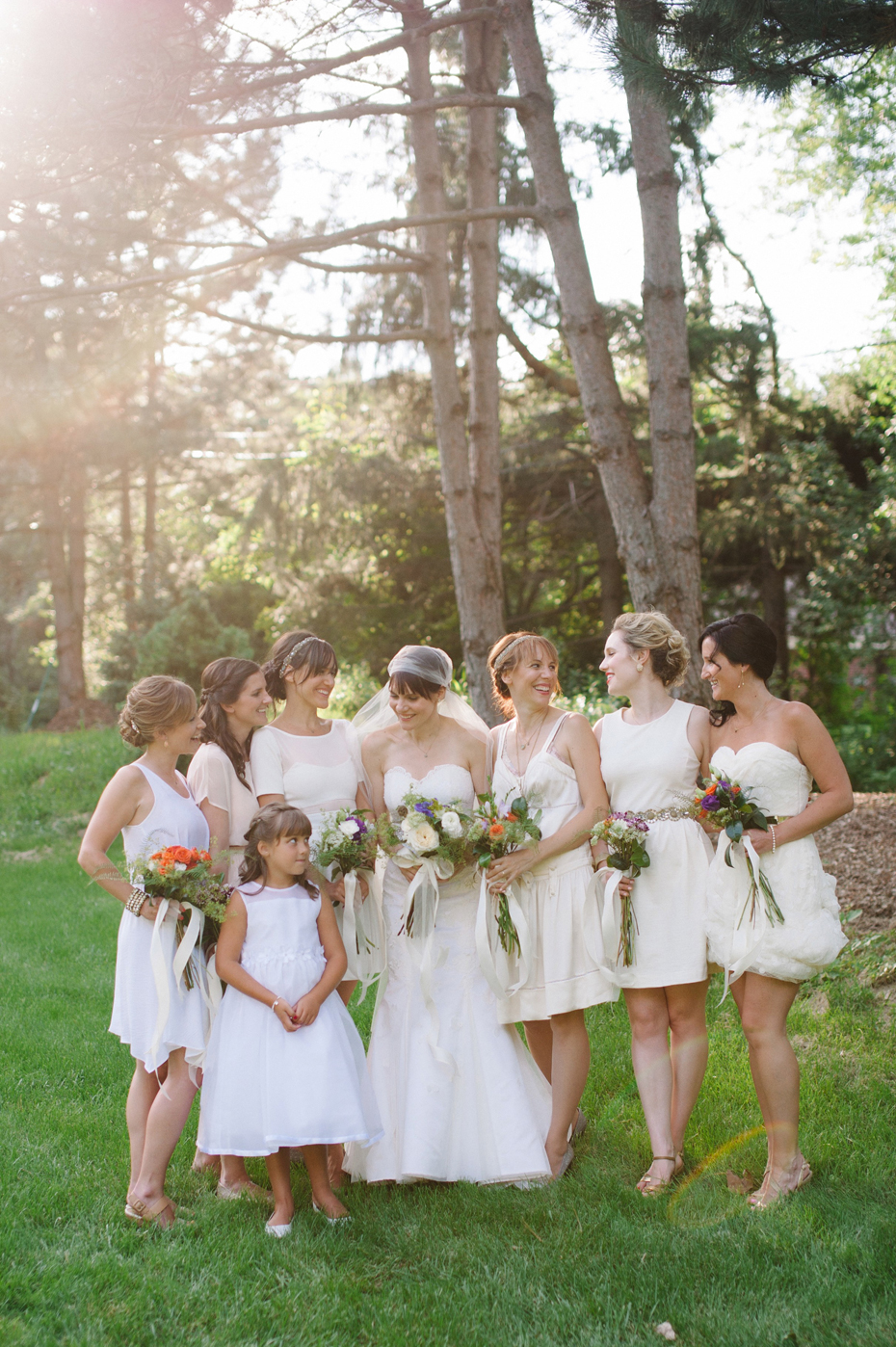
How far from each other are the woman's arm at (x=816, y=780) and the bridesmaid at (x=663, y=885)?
391 millimetres

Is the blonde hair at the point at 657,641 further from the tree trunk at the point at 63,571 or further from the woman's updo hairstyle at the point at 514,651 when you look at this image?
the tree trunk at the point at 63,571

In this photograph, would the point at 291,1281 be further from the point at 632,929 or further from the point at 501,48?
the point at 501,48

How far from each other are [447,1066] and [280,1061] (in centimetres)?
79

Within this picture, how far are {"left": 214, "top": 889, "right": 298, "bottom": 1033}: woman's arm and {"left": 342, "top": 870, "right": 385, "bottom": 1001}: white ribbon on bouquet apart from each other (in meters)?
0.51

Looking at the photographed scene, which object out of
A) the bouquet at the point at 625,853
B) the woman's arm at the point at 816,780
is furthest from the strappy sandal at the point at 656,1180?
the woman's arm at the point at 816,780

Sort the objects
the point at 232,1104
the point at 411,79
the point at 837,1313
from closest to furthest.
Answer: the point at 837,1313
the point at 232,1104
the point at 411,79

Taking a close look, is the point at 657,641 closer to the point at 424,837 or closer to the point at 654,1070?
the point at 424,837

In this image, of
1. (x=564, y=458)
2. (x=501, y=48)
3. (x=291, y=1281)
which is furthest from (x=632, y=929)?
(x=564, y=458)

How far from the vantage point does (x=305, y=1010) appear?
13.1 ft

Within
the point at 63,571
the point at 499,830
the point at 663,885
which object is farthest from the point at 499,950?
the point at 63,571

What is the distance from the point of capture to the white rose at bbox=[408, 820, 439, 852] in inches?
163

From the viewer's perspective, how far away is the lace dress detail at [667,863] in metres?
4.28

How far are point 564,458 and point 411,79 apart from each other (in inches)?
262

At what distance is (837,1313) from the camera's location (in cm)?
322
